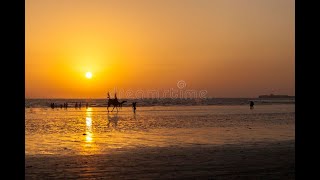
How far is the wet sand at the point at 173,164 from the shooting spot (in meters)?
10.2

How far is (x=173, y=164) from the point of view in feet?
39.5

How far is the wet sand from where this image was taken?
1016 centimetres
